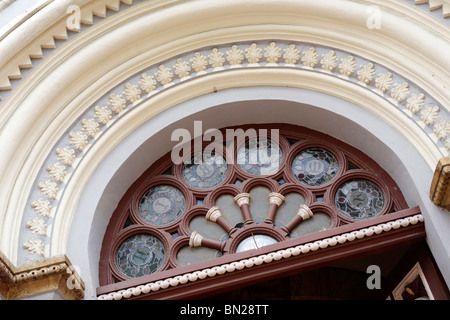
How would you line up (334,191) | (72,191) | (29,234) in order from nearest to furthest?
(29,234) → (72,191) → (334,191)

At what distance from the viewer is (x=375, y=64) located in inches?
217

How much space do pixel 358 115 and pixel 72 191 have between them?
2.35m

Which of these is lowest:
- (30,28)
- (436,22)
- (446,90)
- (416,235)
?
(416,235)

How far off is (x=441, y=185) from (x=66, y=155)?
9.30ft

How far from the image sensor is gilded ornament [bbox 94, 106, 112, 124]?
5.64 meters

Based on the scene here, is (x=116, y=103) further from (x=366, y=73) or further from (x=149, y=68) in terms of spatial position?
(x=366, y=73)

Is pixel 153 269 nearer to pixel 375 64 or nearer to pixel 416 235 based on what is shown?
pixel 416 235

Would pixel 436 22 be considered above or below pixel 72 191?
above

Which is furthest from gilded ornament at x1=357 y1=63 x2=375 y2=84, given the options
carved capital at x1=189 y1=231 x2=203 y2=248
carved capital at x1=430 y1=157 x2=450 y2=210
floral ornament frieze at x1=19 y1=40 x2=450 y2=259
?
carved capital at x1=189 y1=231 x2=203 y2=248

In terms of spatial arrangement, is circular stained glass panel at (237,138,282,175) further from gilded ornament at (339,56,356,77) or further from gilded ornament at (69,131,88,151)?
gilded ornament at (69,131,88,151)

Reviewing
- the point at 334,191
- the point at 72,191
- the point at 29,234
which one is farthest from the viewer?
the point at 334,191

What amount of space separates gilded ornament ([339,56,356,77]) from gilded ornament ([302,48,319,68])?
0.74 ft

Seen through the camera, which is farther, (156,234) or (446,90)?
(156,234)

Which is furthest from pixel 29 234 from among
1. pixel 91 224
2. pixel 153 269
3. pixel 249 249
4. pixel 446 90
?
pixel 446 90
